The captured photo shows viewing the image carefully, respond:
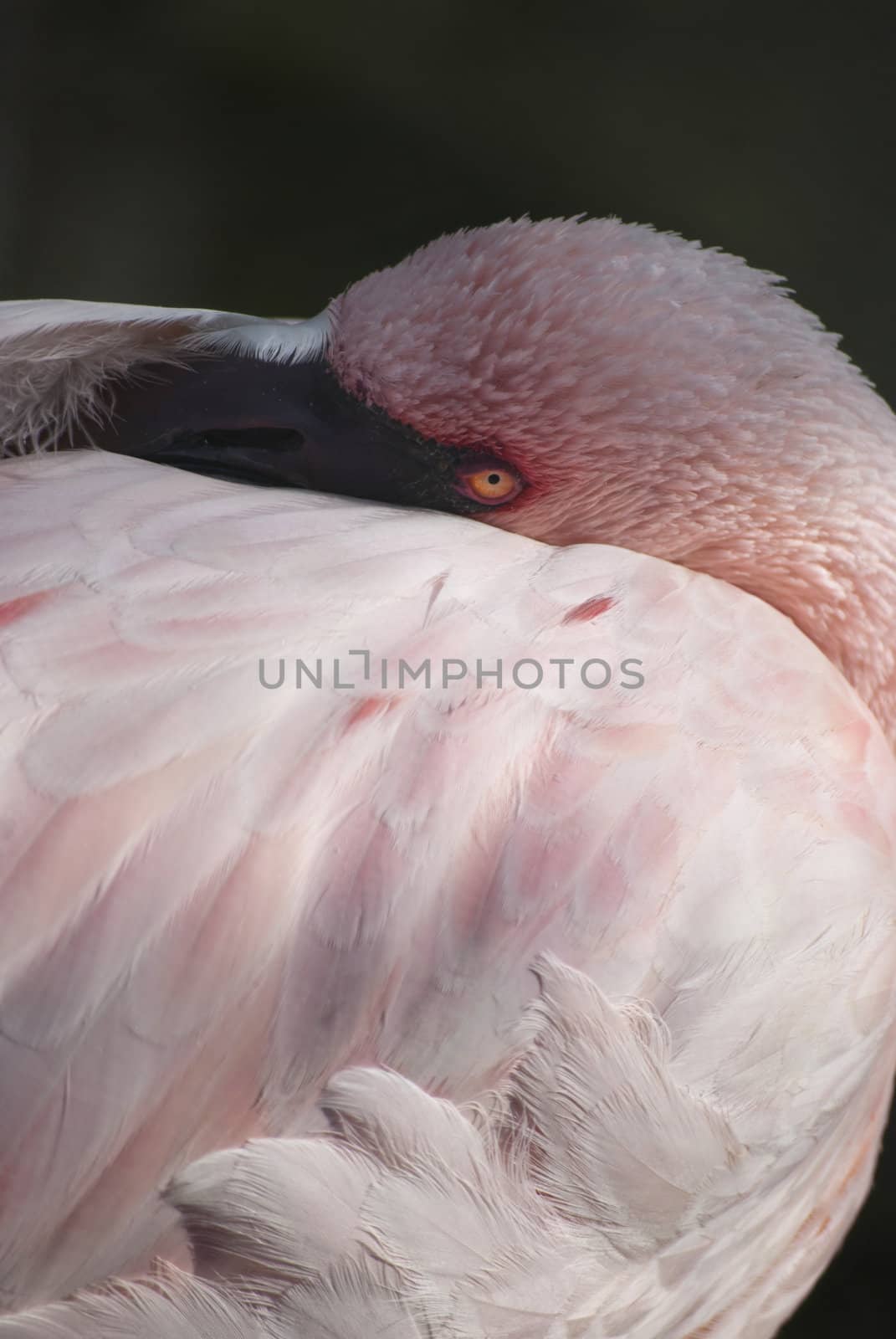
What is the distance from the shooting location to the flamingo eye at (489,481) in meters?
0.67

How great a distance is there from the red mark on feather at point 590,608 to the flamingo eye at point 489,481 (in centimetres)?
11

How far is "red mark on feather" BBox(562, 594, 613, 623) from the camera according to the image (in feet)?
1.89

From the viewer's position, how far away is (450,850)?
1.69ft

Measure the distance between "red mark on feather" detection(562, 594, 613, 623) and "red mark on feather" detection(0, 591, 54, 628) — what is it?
0.81 ft

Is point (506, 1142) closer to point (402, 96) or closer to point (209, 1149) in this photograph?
point (209, 1149)

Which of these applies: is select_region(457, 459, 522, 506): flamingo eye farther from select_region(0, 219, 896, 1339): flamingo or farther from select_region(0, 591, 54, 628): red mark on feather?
select_region(0, 591, 54, 628): red mark on feather

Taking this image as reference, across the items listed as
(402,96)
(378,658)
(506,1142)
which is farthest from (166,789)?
(402,96)

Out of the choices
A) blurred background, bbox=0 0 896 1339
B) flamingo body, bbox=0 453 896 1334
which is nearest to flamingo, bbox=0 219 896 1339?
flamingo body, bbox=0 453 896 1334

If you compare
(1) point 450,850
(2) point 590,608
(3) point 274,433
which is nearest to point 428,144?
(3) point 274,433

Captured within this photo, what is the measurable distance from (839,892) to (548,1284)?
225mm

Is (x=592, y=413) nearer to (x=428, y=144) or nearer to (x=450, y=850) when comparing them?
(x=450, y=850)

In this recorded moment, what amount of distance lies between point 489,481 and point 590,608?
0.13 meters

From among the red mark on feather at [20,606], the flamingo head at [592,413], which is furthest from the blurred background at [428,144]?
the red mark on feather at [20,606]

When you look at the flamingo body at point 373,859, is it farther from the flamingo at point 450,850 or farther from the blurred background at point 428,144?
the blurred background at point 428,144
